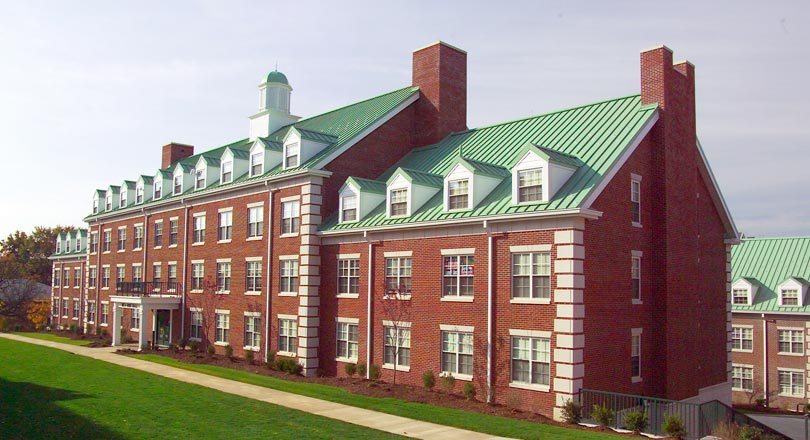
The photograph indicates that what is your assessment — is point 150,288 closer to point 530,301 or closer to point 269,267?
point 269,267

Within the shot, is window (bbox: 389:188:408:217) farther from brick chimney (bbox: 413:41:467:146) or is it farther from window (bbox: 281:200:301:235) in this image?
brick chimney (bbox: 413:41:467:146)

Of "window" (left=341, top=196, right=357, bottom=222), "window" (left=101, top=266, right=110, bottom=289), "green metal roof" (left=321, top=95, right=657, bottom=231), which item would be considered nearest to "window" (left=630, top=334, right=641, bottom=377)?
"green metal roof" (left=321, top=95, right=657, bottom=231)

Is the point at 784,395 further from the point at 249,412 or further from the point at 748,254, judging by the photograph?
the point at 249,412

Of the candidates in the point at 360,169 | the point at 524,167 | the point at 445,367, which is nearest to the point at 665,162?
the point at 524,167

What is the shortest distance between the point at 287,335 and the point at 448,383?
11.2m

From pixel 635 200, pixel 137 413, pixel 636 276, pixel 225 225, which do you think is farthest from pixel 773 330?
pixel 137 413

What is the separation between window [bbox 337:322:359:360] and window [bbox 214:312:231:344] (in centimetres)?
962

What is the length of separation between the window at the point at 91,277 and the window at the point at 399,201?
39356mm

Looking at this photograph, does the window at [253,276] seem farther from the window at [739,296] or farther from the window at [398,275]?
the window at [739,296]

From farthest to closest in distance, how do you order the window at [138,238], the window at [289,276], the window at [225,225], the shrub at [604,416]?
the window at [138,238], the window at [225,225], the window at [289,276], the shrub at [604,416]

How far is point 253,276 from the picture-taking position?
37.2 meters

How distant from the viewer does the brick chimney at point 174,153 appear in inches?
2265

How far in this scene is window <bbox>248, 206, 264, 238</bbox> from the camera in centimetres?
3681

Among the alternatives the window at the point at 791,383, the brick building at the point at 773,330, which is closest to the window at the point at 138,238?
the brick building at the point at 773,330
